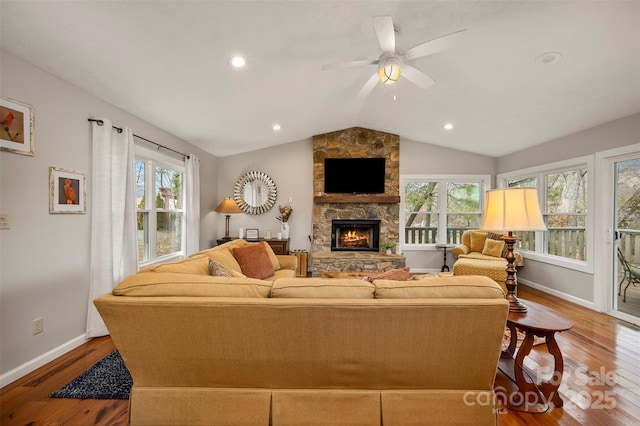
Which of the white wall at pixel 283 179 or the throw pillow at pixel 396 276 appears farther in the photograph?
the white wall at pixel 283 179

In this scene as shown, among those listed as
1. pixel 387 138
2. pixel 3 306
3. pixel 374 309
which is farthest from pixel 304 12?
pixel 387 138

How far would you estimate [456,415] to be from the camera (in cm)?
146

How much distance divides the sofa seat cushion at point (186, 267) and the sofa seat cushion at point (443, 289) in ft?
4.41

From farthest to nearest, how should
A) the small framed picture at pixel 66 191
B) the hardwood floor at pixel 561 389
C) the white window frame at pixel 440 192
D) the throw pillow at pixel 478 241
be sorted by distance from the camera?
the white window frame at pixel 440 192, the throw pillow at pixel 478 241, the small framed picture at pixel 66 191, the hardwood floor at pixel 561 389

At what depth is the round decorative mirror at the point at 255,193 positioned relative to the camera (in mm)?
5656

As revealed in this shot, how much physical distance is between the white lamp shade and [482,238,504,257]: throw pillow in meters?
3.03

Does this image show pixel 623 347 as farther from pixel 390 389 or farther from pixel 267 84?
pixel 267 84

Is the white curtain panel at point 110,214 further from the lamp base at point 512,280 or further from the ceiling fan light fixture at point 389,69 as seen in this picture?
the lamp base at point 512,280

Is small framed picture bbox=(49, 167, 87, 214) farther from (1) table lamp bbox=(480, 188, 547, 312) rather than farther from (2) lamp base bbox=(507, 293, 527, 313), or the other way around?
(2) lamp base bbox=(507, 293, 527, 313)

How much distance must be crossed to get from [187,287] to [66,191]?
1870 mm

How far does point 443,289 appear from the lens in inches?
56.6

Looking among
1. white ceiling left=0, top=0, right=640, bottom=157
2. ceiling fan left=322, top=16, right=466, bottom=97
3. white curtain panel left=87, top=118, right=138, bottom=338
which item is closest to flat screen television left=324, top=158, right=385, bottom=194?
white ceiling left=0, top=0, right=640, bottom=157

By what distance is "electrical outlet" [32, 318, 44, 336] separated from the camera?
214 centimetres

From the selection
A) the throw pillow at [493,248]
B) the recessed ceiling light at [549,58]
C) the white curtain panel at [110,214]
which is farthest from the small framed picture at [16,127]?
the throw pillow at [493,248]
